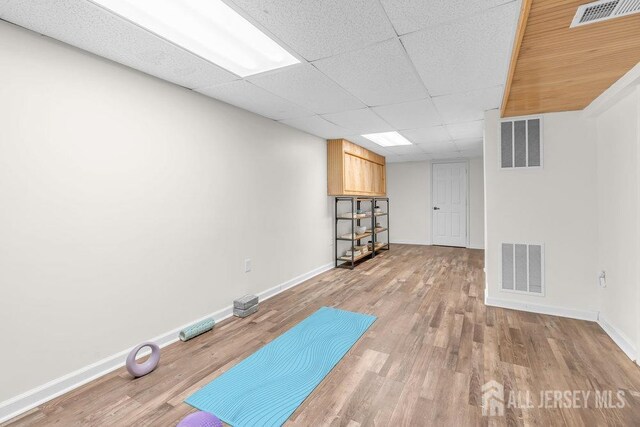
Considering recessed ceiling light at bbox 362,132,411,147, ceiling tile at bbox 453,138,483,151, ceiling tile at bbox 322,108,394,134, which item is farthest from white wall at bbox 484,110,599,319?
ceiling tile at bbox 453,138,483,151

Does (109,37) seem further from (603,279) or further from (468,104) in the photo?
(603,279)

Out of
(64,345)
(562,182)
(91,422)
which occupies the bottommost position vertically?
(91,422)

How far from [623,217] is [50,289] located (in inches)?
170

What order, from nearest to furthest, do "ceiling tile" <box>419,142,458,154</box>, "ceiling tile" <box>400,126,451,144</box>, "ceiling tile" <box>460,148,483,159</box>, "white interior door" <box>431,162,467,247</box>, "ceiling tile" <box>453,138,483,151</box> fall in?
"ceiling tile" <box>400,126,451,144</box>
"ceiling tile" <box>453,138,483,151</box>
"ceiling tile" <box>419,142,458,154</box>
"ceiling tile" <box>460,148,483,159</box>
"white interior door" <box>431,162,467,247</box>

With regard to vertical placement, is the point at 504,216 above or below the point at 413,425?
→ above

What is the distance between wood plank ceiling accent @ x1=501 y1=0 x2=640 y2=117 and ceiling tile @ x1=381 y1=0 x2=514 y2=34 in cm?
23

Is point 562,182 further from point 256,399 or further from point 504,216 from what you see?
point 256,399

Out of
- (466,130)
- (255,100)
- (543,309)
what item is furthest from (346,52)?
(543,309)

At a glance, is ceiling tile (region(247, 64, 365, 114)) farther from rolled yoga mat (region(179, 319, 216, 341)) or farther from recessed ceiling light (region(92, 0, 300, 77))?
rolled yoga mat (region(179, 319, 216, 341))

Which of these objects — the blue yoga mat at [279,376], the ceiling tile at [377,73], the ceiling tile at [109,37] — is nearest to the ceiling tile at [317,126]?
the ceiling tile at [377,73]

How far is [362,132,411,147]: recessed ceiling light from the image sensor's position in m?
4.66

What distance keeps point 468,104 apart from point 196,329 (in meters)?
3.57

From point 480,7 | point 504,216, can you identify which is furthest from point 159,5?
point 504,216

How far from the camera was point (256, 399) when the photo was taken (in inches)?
70.0
